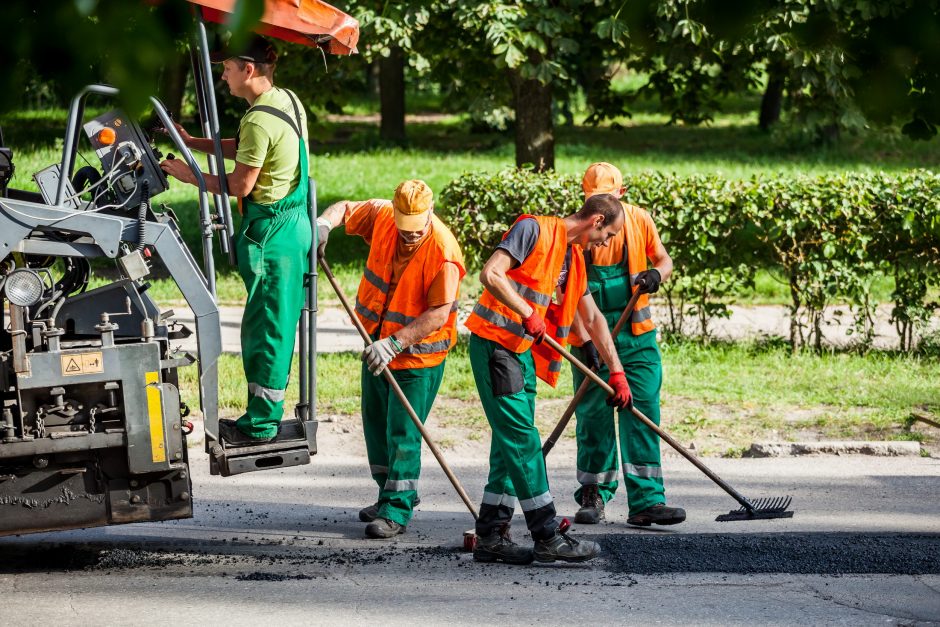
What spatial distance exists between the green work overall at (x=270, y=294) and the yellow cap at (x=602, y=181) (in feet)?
5.07

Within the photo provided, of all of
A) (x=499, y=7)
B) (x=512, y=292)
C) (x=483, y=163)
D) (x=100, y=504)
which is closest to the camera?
(x=100, y=504)

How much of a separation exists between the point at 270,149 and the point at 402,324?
109 cm

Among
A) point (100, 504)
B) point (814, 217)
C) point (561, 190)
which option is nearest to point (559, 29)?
point (561, 190)

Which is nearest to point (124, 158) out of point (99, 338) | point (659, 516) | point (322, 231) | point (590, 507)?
point (99, 338)

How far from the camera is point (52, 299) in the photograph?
511 centimetres

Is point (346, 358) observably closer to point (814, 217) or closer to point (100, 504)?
point (814, 217)

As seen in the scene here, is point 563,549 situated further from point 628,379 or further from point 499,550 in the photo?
point 628,379

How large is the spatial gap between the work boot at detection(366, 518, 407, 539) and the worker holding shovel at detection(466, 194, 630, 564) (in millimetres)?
543

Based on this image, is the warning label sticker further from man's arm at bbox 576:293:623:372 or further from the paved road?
man's arm at bbox 576:293:623:372

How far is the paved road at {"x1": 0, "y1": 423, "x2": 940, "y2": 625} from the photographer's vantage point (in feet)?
16.1

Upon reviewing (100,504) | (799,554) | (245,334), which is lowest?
(799,554)

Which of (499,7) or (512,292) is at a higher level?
(499,7)

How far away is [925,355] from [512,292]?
5.50 meters

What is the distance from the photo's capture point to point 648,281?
20.4ft
